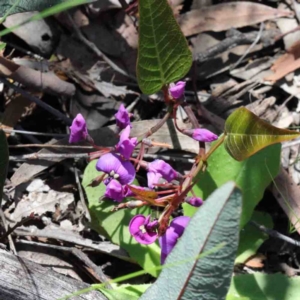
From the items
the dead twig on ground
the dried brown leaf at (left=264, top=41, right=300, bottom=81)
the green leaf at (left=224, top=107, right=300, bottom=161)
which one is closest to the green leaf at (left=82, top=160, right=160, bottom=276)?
the green leaf at (left=224, top=107, right=300, bottom=161)

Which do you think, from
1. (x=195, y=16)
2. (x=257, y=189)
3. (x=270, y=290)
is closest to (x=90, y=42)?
(x=195, y=16)

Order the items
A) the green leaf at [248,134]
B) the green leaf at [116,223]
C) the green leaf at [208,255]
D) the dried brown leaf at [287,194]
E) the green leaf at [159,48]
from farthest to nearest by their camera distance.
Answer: the dried brown leaf at [287,194]
the green leaf at [116,223]
the green leaf at [159,48]
the green leaf at [248,134]
the green leaf at [208,255]

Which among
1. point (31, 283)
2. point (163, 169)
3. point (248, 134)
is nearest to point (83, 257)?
point (31, 283)

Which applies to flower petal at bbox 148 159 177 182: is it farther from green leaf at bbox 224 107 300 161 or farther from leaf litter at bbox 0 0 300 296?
leaf litter at bbox 0 0 300 296

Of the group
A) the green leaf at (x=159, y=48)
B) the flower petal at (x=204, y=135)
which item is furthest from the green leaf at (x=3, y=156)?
the flower petal at (x=204, y=135)

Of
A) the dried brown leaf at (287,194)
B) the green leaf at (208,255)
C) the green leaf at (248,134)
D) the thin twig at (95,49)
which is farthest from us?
the thin twig at (95,49)

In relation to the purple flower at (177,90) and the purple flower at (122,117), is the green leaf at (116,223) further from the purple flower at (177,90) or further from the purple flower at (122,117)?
the purple flower at (177,90)

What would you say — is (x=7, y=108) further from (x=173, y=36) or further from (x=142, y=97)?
(x=173, y=36)
